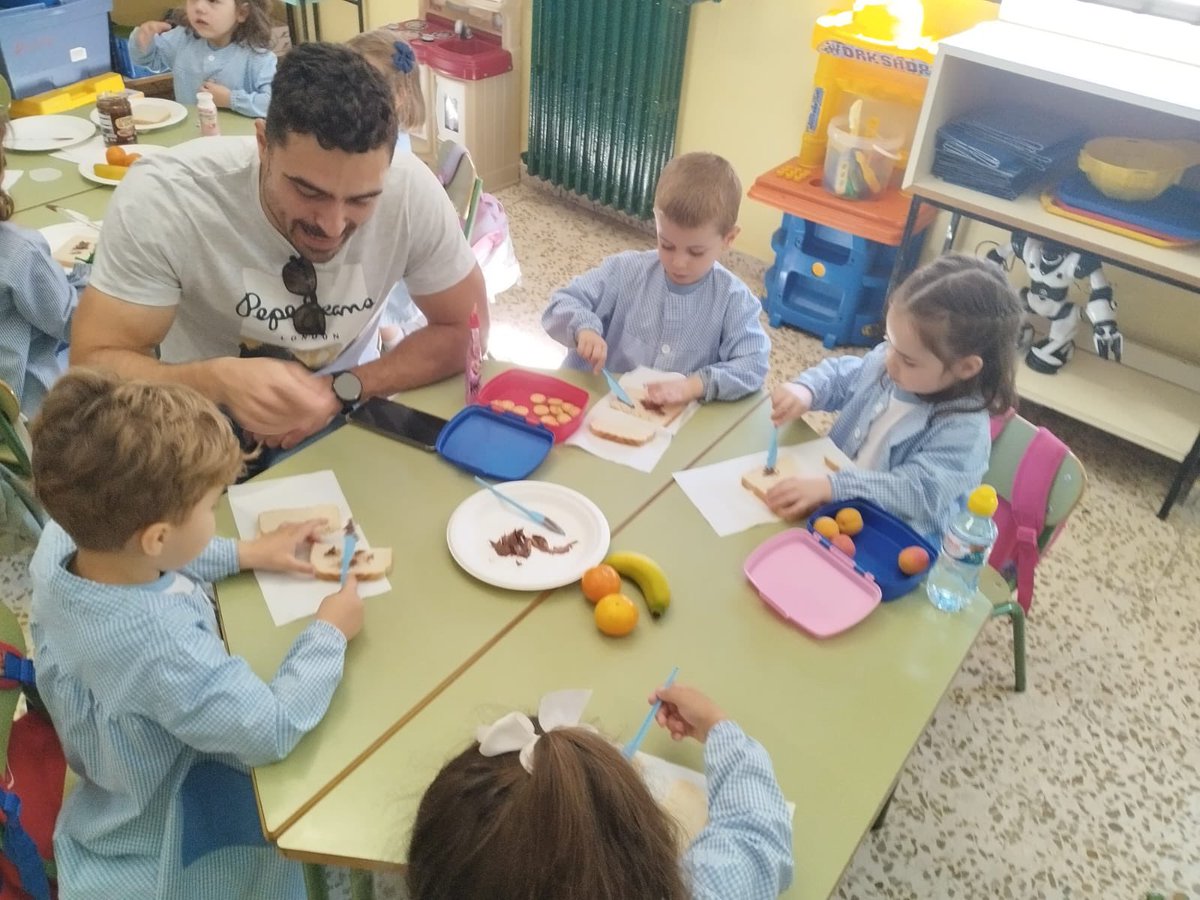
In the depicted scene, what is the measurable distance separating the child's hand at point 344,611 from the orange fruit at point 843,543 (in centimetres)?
68

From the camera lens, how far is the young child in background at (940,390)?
4.95 ft

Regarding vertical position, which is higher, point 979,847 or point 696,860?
point 696,860

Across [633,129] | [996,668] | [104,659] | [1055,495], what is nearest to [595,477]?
[104,659]

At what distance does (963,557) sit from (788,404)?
1.33 feet

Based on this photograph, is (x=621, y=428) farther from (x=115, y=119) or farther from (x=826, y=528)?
(x=115, y=119)

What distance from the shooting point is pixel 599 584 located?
1.22m

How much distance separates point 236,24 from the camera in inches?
122

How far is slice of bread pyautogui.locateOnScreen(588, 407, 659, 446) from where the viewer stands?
1535 mm

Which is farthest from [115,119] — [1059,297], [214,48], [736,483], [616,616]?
[1059,297]

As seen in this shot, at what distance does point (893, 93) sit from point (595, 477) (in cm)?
211

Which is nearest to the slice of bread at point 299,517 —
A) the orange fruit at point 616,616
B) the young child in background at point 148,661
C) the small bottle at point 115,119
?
the young child in background at point 148,661

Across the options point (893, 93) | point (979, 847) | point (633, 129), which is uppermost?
point (893, 93)

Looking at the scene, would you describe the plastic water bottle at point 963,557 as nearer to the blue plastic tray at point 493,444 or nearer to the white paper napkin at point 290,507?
the blue plastic tray at point 493,444

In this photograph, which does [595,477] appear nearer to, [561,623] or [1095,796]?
[561,623]
